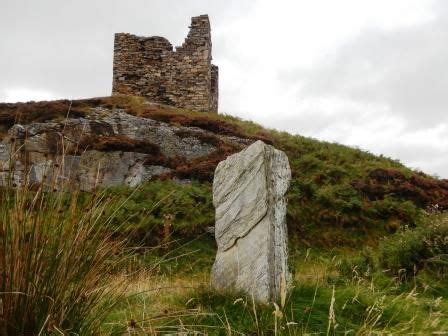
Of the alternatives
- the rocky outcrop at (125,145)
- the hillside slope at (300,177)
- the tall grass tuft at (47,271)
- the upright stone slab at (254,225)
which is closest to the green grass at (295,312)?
the upright stone slab at (254,225)

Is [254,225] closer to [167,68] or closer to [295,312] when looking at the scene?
[295,312]

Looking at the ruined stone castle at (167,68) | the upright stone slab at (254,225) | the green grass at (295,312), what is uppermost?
the ruined stone castle at (167,68)

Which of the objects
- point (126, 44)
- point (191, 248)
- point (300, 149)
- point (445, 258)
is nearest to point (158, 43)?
point (126, 44)

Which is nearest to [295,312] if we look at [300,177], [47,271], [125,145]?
[47,271]

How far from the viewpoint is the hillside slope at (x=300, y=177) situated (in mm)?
11859

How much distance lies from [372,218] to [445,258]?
5950 millimetres

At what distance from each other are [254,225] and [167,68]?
66.4ft

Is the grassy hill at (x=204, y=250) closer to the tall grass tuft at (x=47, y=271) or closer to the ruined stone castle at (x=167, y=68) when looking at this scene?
the tall grass tuft at (x=47, y=271)

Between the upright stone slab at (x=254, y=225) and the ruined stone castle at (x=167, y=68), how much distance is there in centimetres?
1859

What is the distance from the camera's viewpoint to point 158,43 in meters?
24.7

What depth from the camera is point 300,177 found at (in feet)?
48.8

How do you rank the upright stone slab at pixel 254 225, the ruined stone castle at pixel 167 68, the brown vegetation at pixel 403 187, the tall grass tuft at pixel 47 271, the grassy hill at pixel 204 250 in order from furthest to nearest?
the ruined stone castle at pixel 167 68
the brown vegetation at pixel 403 187
the upright stone slab at pixel 254 225
the grassy hill at pixel 204 250
the tall grass tuft at pixel 47 271

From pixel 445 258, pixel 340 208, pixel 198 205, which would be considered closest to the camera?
pixel 445 258

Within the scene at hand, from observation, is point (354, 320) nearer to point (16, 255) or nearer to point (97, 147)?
point (16, 255)
